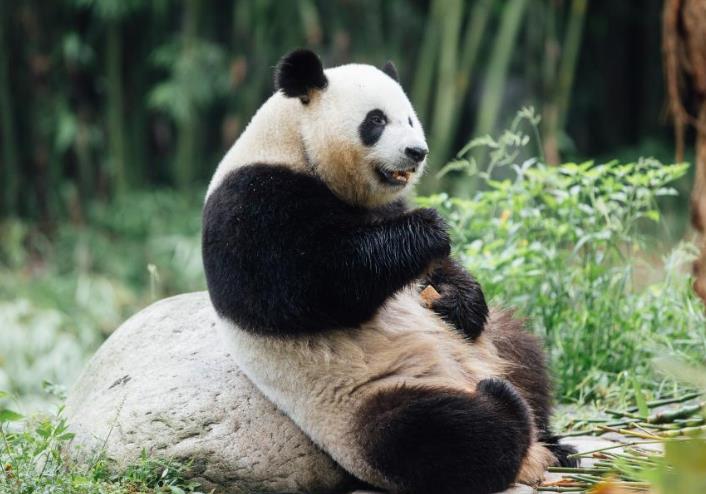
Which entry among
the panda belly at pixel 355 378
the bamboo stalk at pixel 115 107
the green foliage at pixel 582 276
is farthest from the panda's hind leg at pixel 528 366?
the bamboo stalk at pixel 115 107

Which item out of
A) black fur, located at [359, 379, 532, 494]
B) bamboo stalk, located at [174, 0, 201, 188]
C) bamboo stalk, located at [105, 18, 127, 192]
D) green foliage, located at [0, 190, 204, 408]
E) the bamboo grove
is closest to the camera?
black fur, located at [359, 379, 532, 494]

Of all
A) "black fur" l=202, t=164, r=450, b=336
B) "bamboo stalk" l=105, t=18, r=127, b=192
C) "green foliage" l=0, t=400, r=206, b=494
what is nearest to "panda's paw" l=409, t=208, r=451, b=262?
"black fur" l=202, t=164, r=450, b=336

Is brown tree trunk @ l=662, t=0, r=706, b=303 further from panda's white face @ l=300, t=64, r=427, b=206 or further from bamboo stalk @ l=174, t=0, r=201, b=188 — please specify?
bamboo stalk @ l=174, t=0, r=201, b=188

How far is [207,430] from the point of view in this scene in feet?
10.7

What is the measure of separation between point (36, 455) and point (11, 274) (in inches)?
234

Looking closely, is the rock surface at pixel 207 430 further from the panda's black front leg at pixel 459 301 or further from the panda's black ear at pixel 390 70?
the panda's black ear at pixel 390 70

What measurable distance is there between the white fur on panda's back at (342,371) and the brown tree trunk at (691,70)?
236 centimetres

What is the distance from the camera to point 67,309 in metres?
8.27

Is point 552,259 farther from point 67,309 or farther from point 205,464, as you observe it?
point 67,309

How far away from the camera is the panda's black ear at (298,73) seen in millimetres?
3326

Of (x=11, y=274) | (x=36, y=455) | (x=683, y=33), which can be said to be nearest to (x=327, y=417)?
(x=36, y=455)

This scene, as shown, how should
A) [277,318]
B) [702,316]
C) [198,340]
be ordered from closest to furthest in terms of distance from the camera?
[277,318], [198,340], [702,316]

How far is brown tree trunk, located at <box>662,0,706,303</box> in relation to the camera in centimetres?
509

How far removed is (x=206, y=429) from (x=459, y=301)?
39.7 inches
